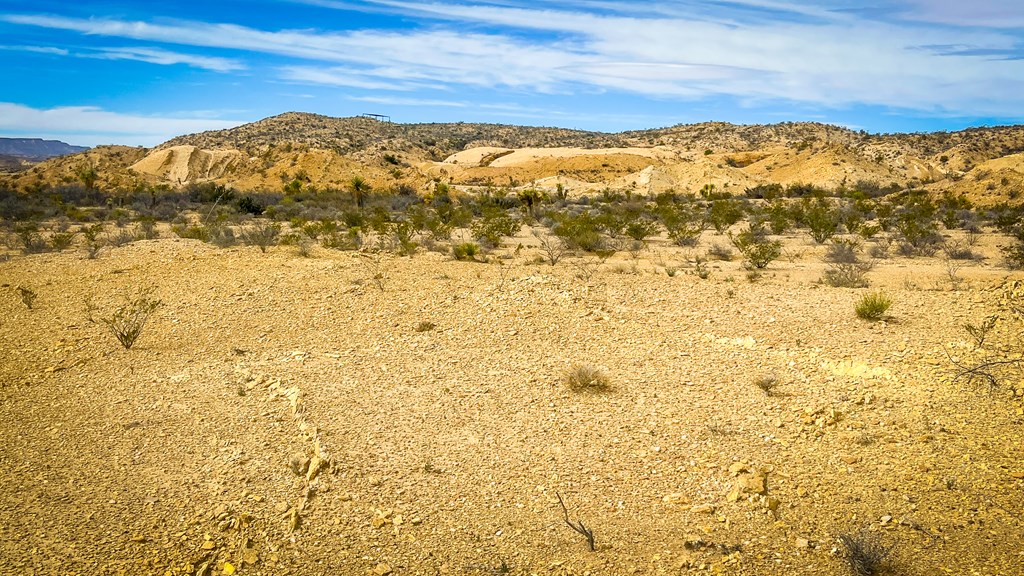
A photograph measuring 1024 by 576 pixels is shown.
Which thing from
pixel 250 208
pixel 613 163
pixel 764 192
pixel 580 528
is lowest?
pixel 580 528

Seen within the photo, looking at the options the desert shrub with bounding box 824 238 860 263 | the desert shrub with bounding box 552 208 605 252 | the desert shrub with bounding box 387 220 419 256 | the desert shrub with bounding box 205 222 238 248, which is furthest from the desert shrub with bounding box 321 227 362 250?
the desert shrub with bounding box 824 238 860 263

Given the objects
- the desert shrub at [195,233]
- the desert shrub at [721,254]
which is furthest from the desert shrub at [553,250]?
the desert shrub at [195,233]

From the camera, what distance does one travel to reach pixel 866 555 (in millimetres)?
4191

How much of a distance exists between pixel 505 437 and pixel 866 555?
10.8 feet

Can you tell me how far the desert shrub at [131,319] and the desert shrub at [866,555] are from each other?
9.46m

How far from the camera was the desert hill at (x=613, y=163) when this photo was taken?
153 ft

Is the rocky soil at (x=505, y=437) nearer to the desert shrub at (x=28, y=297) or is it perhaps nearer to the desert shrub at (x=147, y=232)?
the desert shrub at (x=28, y=297)

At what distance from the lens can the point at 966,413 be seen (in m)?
6.03

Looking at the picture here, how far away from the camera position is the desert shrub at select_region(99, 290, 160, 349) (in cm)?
934

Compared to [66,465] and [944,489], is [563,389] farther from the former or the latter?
[66,465]

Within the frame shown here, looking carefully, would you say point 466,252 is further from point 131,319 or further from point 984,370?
point 984,370

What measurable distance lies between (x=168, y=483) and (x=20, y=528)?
41.8 inches

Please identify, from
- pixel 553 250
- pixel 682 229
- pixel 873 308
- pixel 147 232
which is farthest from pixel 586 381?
pixel 147 232

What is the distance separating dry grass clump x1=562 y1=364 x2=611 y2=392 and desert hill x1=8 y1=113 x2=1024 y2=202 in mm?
→ 35327
